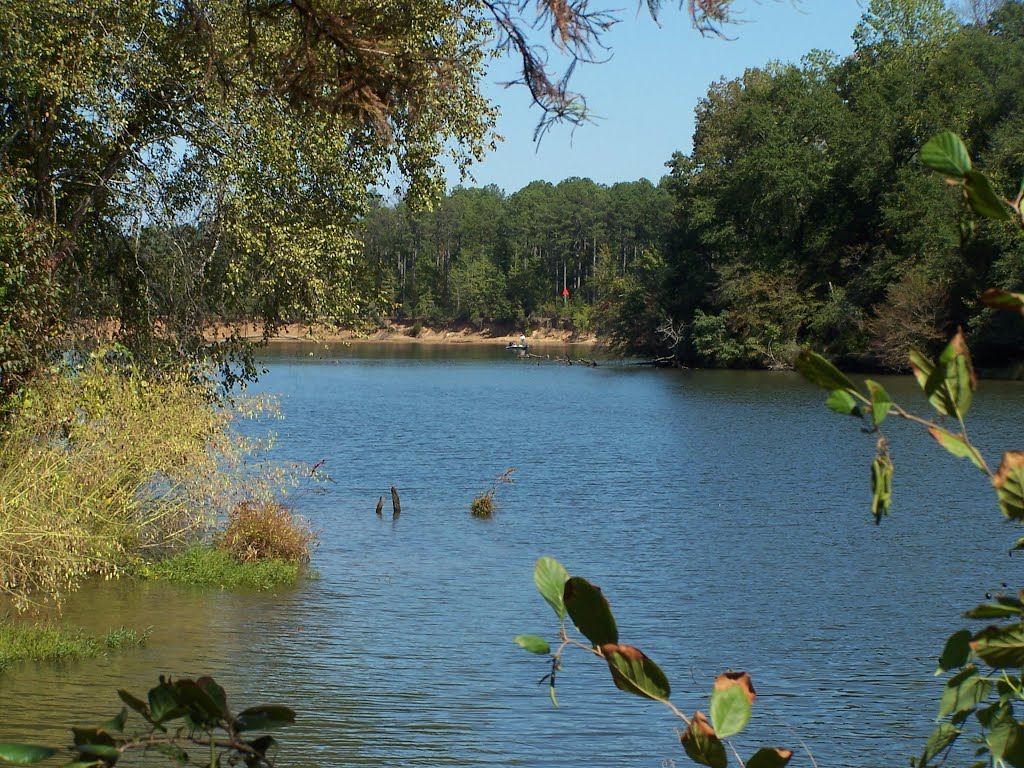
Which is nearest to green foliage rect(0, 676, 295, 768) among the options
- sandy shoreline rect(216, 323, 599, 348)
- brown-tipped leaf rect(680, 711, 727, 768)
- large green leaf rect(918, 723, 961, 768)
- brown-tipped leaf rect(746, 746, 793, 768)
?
brown-tipped leaf rect(680, 711, 727, 768)

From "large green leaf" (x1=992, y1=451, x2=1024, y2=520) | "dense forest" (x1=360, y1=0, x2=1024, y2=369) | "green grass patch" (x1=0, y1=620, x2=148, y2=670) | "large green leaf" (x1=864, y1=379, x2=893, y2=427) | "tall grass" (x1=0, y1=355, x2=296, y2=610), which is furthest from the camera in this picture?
"dense forest" (x1=360, y1=0, x2=1024, y2=369)

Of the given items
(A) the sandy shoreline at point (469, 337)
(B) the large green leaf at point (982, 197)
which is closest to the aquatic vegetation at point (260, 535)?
(B) the large green leaf at point (982, 197)

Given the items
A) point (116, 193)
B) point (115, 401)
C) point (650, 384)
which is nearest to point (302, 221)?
point (116, 193)

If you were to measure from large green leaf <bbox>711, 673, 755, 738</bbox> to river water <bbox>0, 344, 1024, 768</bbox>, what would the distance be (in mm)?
4431

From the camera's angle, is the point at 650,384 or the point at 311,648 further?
the point at 650,384

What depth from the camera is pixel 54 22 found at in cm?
1171

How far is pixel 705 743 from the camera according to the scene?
2098 millimetres

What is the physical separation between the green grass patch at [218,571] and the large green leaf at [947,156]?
12.5 m

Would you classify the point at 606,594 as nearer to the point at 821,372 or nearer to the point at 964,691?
the point at 964,691

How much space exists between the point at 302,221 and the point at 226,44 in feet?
8.88

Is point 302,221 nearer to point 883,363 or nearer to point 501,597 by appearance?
point 501,597

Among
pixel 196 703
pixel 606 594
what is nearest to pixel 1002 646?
pixel 196 703

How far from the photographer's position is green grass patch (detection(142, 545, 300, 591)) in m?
13.5

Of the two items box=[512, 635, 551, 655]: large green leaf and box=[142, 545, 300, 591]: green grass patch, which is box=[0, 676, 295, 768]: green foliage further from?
box=[142, 545, 300, 591]: green grass patch
